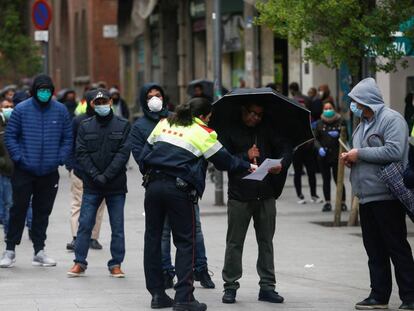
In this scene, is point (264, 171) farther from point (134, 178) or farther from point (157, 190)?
point (134, 178)

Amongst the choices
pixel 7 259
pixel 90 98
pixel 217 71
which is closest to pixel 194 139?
pixel 90 98

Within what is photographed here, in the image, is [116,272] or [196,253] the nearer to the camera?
[196,253]

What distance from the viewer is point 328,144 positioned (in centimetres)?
1989

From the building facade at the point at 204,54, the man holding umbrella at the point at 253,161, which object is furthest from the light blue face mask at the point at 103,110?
the building facade at the point at 204,54

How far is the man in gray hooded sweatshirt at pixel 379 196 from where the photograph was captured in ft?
35.4

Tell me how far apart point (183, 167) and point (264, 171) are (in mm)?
720

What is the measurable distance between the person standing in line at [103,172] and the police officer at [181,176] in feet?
6.74

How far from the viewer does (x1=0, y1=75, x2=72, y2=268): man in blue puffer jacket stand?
13578 mm

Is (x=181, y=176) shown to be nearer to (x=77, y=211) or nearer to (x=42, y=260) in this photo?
(x=42, y=260)

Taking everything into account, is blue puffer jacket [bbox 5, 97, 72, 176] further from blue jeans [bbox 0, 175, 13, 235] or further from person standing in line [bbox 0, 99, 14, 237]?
blue jeans [bbox 0, 175, 13, 235]

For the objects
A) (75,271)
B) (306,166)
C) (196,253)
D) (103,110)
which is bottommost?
(75,271)

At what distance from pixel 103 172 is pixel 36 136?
101 centimetres

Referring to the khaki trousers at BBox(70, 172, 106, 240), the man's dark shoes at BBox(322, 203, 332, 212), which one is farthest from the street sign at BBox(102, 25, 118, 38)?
the khaki trousers at BBox(70, 172, 106, 240)

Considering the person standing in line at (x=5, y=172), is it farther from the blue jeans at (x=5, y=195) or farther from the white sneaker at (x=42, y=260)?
the white sneaker at (x=42, y=260)
